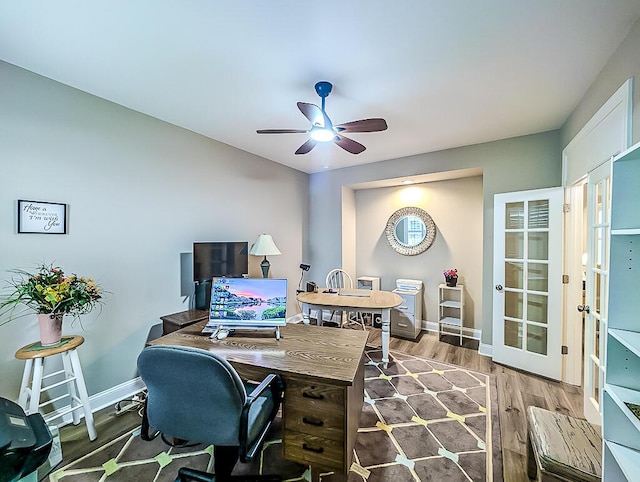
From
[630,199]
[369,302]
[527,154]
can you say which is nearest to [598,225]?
[630,199]

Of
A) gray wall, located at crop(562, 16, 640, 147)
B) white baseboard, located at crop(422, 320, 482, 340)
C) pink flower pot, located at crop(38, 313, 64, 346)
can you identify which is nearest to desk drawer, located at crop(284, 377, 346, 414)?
pink flower pot, located at crop(38, 313, 64, 346)

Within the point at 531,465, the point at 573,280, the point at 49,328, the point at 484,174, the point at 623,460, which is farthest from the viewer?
the point at 484,174

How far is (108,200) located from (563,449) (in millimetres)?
3453

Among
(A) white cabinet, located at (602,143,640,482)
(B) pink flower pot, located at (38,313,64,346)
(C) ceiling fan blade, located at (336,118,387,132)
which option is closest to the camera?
(A) white cabinet, located at (602,143,640,482)

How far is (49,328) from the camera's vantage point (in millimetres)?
1888

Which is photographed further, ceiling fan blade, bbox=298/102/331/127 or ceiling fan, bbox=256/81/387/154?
ceiling fan, bbox=256/81/387/154

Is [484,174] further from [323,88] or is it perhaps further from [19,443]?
[19,443]

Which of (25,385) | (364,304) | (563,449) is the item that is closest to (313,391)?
(563,449)

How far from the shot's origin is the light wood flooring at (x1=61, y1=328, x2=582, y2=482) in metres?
1.91

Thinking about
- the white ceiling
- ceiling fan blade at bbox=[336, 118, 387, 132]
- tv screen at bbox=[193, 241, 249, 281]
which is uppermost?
the white ceiling

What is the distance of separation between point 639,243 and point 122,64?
9.86 ft

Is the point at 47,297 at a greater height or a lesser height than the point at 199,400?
greater

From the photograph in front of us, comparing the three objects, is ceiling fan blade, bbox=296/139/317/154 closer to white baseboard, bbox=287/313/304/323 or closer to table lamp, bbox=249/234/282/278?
table lamp, bbox=249/234/282/278

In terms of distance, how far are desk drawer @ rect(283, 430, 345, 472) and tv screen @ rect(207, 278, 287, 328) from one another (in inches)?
26.4
